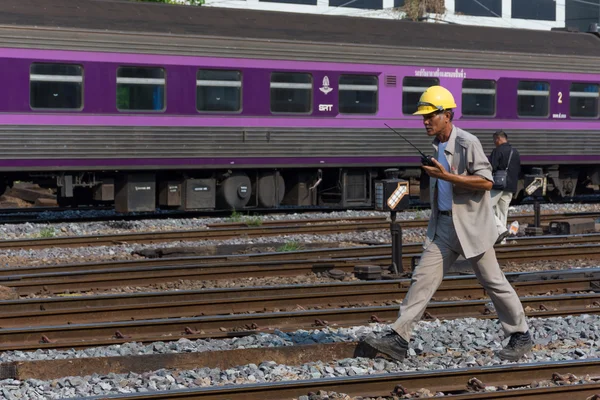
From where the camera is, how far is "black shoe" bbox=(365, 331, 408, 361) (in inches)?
291

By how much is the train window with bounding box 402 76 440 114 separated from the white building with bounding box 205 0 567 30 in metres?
22.7

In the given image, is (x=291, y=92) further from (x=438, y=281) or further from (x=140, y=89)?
(x=438, y=281)

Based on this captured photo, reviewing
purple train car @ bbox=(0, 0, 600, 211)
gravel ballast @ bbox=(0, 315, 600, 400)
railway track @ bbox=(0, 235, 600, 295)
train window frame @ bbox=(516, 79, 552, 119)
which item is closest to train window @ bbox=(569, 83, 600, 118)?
purple train car @ bbox=(0, 0, 600, 211)

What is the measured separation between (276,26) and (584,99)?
7.10 metres

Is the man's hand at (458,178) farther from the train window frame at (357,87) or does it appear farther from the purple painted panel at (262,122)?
the train window frame at (357,87)

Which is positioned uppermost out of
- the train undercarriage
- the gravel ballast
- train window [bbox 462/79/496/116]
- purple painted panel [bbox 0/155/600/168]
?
train window [bbox 462/79/496/116]

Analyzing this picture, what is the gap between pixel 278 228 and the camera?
15578mm

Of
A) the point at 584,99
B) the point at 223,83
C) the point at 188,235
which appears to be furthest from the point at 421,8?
the point at 188,235

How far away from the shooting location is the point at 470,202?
24.0ft

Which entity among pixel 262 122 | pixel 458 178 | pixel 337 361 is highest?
pixel 262 122

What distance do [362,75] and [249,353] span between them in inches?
489

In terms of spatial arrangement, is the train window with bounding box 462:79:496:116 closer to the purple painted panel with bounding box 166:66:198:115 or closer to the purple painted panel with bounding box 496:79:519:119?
the purple painted panel with bounding box 496:79:519:119

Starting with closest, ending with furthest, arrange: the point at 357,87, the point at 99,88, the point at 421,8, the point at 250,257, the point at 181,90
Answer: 1. the point at 250,257
2. the point at 99,88
3. the point at 181,90
4. the point at 357,87
5. the point at 421,8

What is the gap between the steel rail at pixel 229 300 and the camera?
29.7ft
